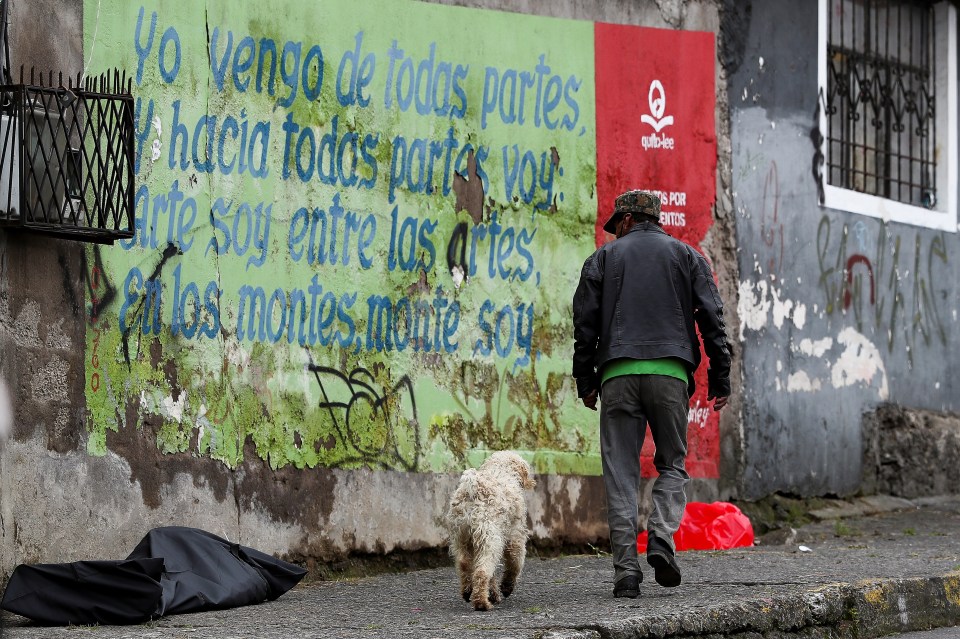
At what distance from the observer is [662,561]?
665cm

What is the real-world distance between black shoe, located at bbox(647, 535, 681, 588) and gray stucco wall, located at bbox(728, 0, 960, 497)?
378cm

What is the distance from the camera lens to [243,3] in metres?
8.09

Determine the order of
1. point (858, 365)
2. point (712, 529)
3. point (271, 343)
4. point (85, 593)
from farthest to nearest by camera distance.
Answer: point (858, 365), point (712, 529), point (271, 343), point (85, 593)

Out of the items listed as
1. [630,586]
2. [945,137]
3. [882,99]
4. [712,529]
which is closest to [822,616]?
[630,586]

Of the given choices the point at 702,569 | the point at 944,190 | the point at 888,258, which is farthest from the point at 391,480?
the point at 944,190

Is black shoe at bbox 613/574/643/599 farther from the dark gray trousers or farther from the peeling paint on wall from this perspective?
the peeling paint on wall

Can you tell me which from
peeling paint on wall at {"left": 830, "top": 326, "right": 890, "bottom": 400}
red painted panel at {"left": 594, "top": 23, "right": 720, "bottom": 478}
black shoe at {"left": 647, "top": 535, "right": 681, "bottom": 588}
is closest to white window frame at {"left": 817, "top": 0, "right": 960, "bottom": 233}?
peeling paint on wall at {"left": 830, "top": 326, "right": 890, "bottom": 400}

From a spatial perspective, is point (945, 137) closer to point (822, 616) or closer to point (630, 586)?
point (822, 616)

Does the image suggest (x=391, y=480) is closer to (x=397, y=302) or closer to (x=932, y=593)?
(x=397, y=302)

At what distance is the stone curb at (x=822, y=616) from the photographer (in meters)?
5.83

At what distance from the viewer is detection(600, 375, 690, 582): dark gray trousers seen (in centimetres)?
682

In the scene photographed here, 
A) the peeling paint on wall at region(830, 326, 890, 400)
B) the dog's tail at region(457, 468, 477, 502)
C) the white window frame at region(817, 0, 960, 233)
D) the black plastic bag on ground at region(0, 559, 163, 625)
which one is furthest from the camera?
the white window frame at region(817, 0, 960, 233)

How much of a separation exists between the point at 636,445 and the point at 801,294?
4.29 meters

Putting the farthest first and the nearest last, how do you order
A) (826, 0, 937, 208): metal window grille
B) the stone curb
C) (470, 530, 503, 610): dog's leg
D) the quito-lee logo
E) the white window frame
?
the white window frame → (826, 0, 937, 208): metal window grille → the quito-lee logo → (470, 530, 503, 610): dog's leg → the stone curb
